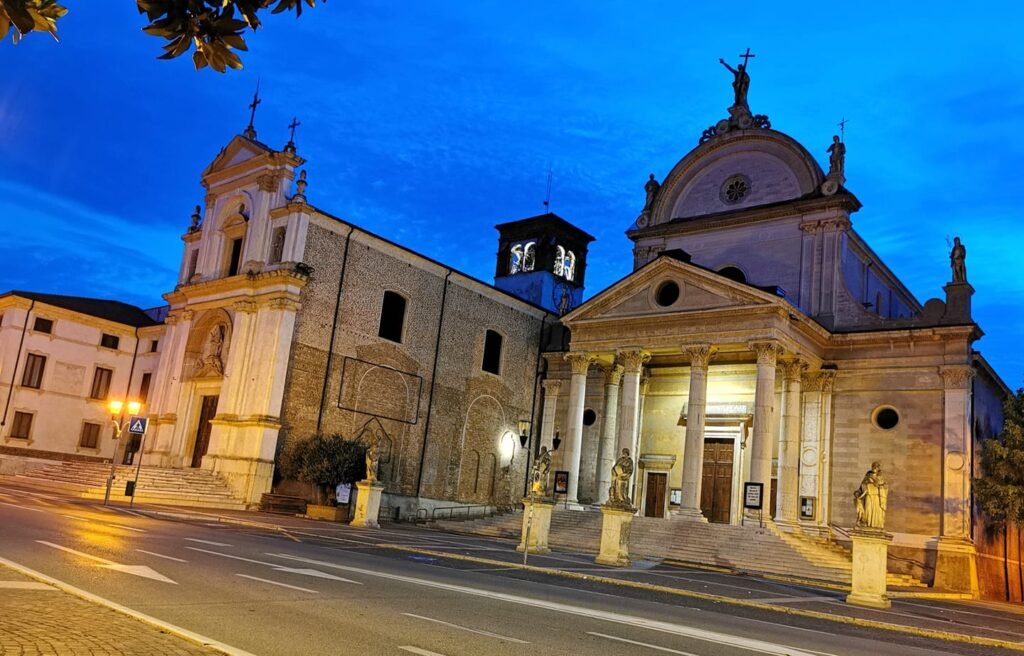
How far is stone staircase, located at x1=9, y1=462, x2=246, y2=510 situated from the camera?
1093 inches

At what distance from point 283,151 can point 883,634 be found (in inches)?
1091

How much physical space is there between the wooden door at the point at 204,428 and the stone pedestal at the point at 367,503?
945 cm

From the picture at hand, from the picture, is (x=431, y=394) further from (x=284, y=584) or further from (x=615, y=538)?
(x=284, y=584)

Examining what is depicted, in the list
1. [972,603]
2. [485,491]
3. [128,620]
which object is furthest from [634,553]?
[128,620]

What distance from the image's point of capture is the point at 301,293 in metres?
30.7

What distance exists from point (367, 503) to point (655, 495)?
1296 cm

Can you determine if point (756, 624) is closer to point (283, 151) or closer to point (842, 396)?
point (842, 396)

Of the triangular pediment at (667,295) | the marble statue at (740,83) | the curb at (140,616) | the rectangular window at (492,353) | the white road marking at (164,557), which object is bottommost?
the white road marking at (164,557)

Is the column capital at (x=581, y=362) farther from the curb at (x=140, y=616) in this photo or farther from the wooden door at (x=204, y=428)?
the curb at (x=140, y=616)

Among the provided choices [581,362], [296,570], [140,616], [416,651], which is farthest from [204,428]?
[416,651]

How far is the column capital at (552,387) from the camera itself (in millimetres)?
37594

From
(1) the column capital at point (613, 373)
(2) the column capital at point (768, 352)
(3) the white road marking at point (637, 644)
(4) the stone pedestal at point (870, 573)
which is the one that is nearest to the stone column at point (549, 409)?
(1) the column capital at point (613, 373)

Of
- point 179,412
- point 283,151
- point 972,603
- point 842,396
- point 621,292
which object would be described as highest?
point 283,151

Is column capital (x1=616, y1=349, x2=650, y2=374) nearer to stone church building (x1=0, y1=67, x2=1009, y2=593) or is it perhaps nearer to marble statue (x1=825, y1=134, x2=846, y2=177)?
stone church building (x1=0, y1=67, x2=1009, y2=593)
